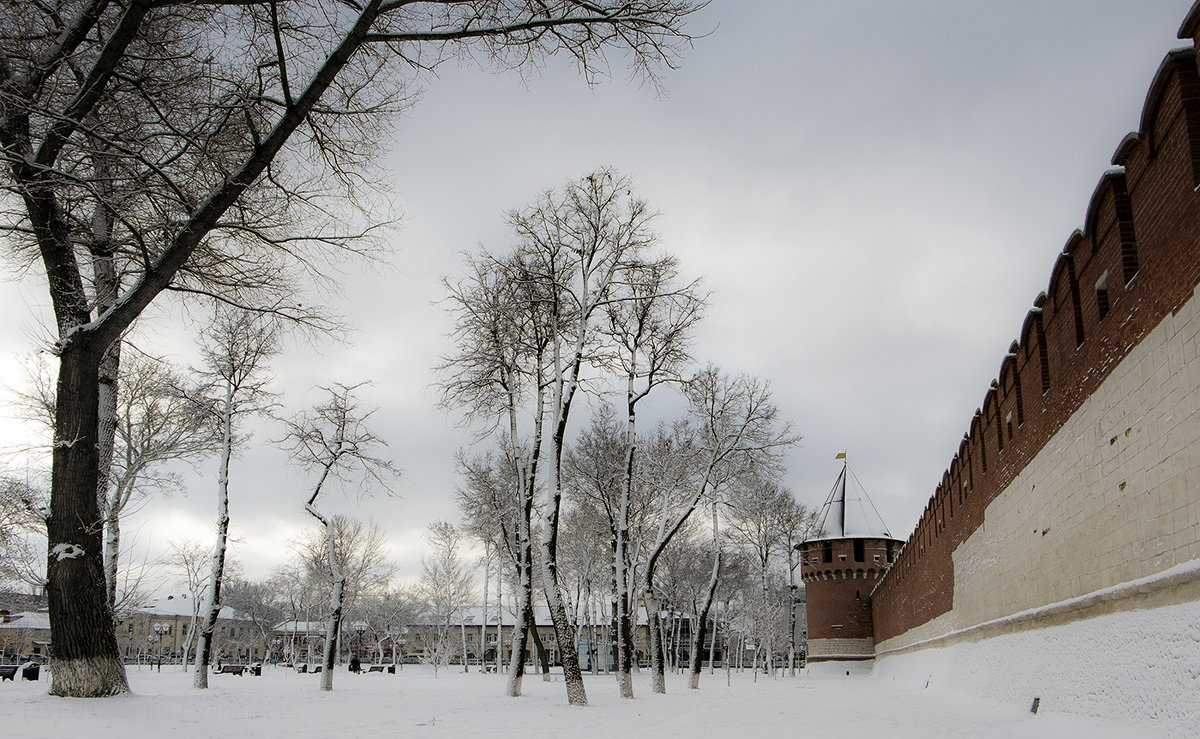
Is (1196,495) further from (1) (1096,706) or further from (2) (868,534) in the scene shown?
(2) (868,534)

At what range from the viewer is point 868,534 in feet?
159

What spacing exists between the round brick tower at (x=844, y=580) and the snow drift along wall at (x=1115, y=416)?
33.2 meters

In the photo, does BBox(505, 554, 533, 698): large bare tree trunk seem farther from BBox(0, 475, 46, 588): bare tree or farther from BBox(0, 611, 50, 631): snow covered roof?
BBox(0, 611, 50, 631): snow covered roof

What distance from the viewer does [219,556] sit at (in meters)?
21.2

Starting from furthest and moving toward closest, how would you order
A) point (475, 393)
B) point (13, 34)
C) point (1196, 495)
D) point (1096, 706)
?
point (475, 393), point (13, 34), point (1096, 706), point (1196, 495)

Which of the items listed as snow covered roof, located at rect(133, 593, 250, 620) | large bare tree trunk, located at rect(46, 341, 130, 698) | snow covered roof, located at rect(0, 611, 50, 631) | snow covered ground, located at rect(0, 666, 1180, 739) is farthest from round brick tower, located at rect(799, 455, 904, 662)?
snow covered roof, located at rect(133, 593, 250, 620)

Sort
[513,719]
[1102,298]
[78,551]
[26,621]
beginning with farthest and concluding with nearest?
[26,621] → [513,719] → [78,551] → [1102,298]

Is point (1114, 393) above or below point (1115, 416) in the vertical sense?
above

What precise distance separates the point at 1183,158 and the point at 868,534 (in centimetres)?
4472

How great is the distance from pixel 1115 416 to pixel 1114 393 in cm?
23

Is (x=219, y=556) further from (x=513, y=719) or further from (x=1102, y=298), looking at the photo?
(x=1102, y=298)

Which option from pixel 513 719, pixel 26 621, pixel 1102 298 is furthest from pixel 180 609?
pixel 1102 298

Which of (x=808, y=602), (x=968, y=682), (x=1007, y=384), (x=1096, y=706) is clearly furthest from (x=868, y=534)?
(x=1096, y=706)

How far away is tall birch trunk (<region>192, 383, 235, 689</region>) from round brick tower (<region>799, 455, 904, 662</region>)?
34.6m
